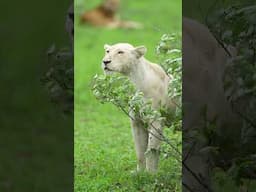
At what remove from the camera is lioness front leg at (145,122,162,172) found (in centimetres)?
305

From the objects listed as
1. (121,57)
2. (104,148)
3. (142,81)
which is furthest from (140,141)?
(104,148)

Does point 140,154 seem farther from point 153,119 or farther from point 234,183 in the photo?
point 234,183

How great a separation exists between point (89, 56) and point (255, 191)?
14.9 ft

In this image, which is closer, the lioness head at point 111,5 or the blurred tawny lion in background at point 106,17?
the blurred tawny lion in background at point 106,17

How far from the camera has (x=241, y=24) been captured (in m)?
2.79

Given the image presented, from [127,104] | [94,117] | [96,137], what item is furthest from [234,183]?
[94,117]

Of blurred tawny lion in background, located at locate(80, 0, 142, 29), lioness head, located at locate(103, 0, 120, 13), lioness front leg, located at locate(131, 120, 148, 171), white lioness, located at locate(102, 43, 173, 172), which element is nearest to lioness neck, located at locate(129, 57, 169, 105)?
white lioness, located at locate(102, 43, 173, 172)

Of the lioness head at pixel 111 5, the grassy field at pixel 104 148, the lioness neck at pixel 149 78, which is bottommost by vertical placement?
the grassy field at pixel 104 148

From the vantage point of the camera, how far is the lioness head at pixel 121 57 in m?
3.08

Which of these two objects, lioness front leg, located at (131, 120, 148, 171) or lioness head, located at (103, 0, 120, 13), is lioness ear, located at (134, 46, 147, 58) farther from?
lioness head, located at (103, 0, 120, 13)

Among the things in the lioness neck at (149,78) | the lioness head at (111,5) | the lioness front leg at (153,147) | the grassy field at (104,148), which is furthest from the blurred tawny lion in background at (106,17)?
the lioness front leg at (153,147)

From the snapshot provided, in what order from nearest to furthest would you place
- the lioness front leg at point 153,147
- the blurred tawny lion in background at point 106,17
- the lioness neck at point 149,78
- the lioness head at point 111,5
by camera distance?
the lioness front leg at point 153,147
the lioness neck at point 149,78
the blurred tawny lion in background at point 106,17
the lioness head at point 111,5

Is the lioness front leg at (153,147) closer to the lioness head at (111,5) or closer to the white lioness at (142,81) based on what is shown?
the white lioness at (142,81)

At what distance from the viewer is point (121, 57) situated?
10.2 ft
